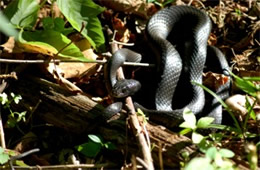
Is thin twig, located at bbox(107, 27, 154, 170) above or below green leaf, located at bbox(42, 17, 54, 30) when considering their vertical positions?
below

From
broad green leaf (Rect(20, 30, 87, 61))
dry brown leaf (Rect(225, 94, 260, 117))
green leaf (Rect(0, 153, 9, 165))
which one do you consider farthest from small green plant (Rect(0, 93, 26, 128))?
dry brown leaf (Rect(225, 94, 260, 117))

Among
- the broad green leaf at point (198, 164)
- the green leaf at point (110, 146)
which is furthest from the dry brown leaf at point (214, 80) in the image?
the broad green leaf at point (198, 164)

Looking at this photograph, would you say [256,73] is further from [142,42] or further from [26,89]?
[26,89]

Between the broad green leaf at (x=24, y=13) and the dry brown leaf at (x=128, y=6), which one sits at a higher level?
the broad green leaf at (x=24, y=13)

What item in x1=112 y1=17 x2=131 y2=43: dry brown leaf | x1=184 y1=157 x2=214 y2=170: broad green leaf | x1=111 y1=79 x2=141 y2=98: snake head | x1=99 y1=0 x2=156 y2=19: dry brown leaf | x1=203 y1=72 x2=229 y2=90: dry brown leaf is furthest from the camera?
x1=99 y1=0 x2=156 y2=19: dry brown leaf

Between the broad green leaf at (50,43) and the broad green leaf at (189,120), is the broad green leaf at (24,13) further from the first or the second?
the broad green leaf at (189,120)

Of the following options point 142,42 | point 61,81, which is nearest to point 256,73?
point 142,42

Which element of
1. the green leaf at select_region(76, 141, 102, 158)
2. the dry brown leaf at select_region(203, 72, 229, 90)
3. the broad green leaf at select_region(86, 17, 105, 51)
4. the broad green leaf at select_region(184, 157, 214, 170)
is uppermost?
the broad green leaf at select_region(184, 157, 214, 170)

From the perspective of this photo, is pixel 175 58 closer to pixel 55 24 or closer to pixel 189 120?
pixel 55 24

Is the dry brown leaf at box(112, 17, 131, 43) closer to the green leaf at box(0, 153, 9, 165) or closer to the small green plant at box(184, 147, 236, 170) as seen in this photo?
the green leaf at box(0, 153, 9, 165)
